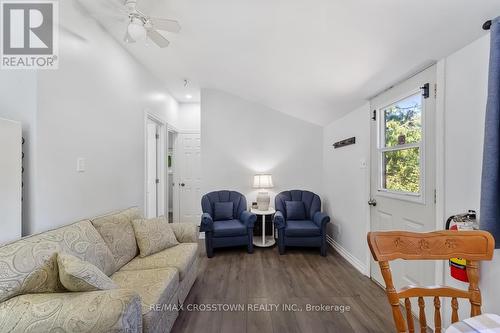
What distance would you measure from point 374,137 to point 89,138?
2979mm

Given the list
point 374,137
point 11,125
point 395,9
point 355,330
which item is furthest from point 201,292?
point 395,9

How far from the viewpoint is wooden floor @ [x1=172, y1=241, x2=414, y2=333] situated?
185 centimetres

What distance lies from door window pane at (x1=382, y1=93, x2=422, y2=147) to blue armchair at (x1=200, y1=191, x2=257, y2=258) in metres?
2.10

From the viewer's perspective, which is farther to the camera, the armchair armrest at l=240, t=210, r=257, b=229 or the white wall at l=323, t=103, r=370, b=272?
the armchair armrest at l=240, t=210, r=257, b=229

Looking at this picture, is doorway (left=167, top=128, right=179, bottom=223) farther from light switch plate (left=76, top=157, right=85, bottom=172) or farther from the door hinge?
the door hinge

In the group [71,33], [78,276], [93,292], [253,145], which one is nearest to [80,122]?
[71,33]

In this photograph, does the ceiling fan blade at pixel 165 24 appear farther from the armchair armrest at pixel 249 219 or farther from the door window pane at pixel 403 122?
the armchair armrest at pixel 249 219

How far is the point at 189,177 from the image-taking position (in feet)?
16.6

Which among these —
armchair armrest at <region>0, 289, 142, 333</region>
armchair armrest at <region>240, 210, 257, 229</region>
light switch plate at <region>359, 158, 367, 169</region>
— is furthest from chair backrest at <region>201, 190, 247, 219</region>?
armchair armrest at <region>0, 289, 142, 333</region>

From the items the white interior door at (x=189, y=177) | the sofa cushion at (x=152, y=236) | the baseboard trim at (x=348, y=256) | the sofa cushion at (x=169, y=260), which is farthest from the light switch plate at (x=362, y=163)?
the white interior door at (x=189, y=177)

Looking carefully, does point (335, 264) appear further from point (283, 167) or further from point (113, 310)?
point (113, 310)

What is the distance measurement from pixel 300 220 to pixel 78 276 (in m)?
3.20

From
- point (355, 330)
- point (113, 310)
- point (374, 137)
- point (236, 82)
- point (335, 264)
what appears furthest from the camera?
point (236, 82)

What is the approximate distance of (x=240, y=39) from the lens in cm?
231
